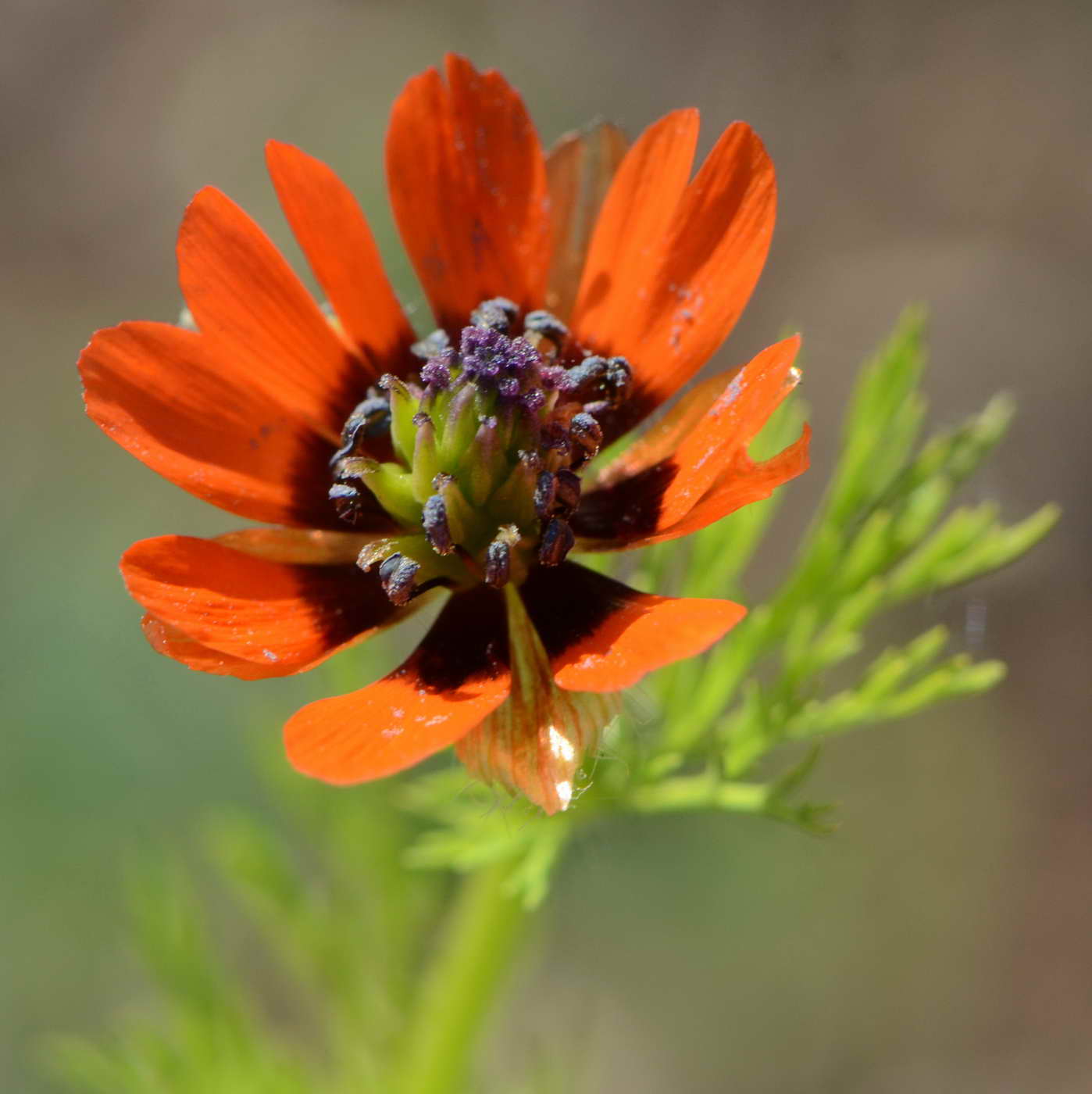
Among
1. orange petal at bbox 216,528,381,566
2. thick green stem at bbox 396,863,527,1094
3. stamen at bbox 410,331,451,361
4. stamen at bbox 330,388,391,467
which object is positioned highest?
stamen at bbox 410,331,451,361

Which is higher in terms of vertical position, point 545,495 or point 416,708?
point 545,495

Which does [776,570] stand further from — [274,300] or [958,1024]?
[274,300]

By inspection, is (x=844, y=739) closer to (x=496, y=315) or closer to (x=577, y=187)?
(x=577, y=187)

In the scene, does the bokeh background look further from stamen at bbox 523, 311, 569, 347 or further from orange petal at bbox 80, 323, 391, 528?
stamen at bbox 523, 311, 569, 347

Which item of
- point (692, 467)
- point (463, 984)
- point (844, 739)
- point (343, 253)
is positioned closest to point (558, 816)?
point (463, 984)

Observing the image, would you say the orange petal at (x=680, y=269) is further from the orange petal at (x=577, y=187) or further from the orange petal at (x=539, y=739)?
the orange petal at (x=539, y=739)

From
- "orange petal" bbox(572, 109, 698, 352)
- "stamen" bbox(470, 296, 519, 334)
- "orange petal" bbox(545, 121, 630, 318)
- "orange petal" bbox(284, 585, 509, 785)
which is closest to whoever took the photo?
"orange petal" bbox(284, 585, 509, 785)

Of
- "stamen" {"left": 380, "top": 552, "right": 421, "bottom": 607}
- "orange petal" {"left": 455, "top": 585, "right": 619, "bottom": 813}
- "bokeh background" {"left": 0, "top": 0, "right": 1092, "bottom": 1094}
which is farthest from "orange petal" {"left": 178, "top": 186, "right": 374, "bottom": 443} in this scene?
"bokeh background" {"left": 0, "top": 0, "right": 1092, "bottom": 1094}
